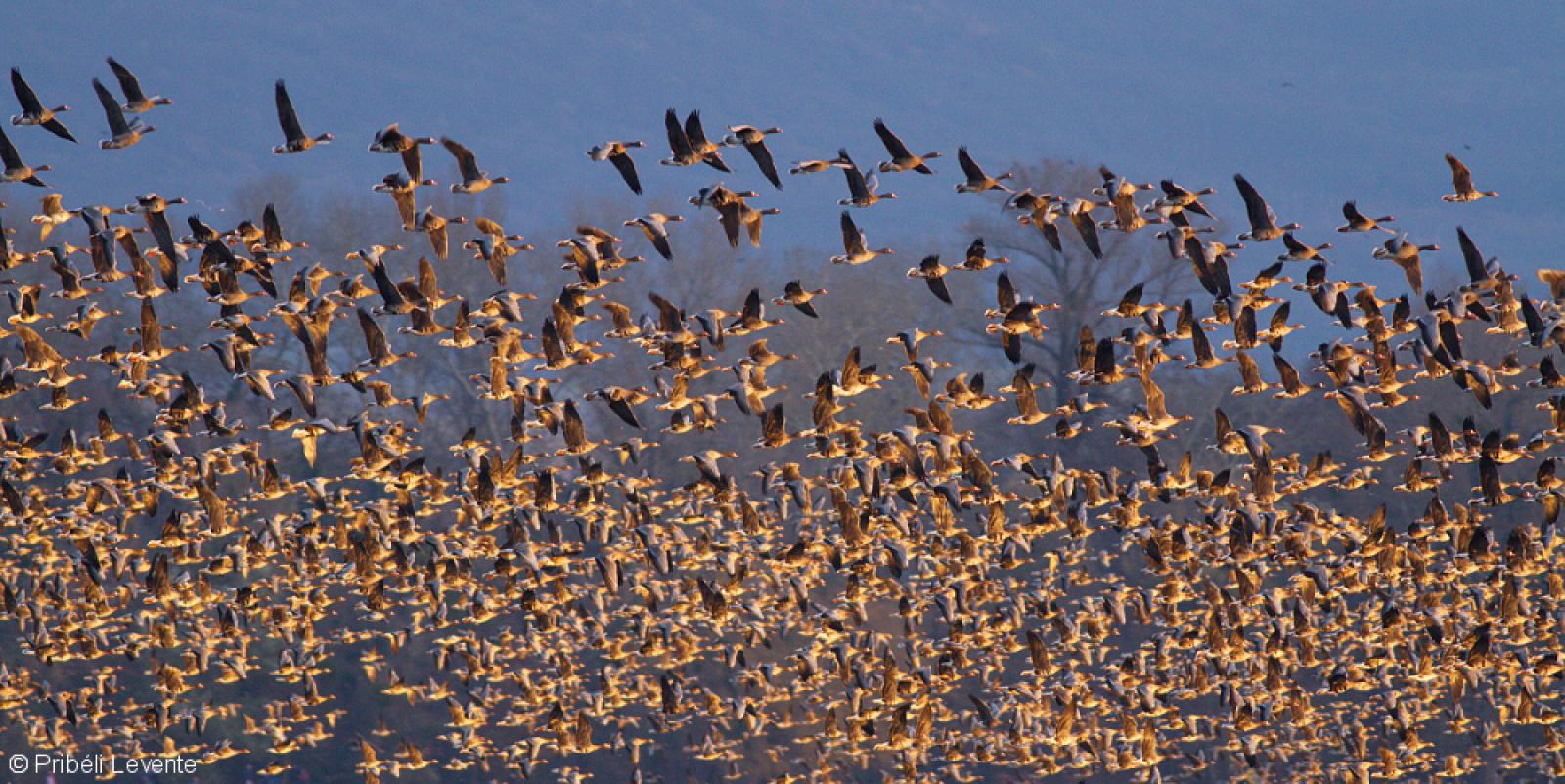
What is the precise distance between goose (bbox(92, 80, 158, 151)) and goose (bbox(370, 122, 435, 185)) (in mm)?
2697

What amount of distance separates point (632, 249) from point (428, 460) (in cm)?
5499

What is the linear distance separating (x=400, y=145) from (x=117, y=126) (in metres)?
3.93

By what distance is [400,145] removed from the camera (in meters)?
19.7

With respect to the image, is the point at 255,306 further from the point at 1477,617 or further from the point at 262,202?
the point at 1477,617

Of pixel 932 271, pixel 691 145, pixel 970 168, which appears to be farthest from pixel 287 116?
pixel 932 271

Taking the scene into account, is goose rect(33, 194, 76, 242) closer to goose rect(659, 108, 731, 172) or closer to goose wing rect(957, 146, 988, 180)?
goose rect(659, 108, 731, 172)

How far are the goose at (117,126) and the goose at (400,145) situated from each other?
106 inches

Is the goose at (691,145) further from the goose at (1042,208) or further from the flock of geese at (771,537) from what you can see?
the goose at (1042,208)

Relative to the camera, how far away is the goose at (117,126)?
756 inches

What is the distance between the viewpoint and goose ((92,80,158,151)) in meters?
19.2

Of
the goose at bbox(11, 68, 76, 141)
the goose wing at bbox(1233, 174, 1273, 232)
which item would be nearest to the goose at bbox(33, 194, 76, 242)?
the goose at bbox(11, 68, 76, 141)

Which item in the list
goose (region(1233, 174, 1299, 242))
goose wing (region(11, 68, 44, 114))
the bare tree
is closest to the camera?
goose wing (region(11, 68, 44, 114))

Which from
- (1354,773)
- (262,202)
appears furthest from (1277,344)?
(262,202)

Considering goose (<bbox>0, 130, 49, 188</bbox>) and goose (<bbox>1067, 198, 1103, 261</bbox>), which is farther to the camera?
goose (<bbox>1067, 198, 1103, 261</bbox>)
